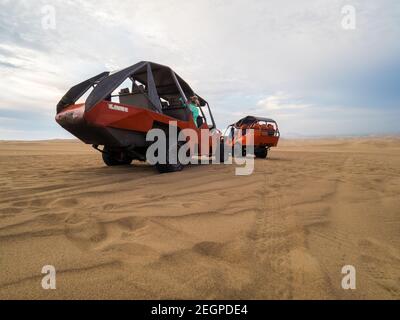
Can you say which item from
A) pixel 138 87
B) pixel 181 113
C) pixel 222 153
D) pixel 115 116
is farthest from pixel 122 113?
pixel 222 153

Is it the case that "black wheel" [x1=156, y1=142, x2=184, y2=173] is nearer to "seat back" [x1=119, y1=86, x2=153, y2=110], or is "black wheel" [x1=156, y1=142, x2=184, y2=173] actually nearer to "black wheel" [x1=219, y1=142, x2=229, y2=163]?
"seat back" [x1=119, y1=86, x2=153, y2=110]

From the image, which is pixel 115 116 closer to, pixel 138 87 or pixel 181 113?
pixel 138 87

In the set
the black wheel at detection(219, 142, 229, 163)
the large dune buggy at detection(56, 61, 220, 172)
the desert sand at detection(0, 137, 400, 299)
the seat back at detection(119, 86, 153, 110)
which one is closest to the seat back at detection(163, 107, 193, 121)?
the large dune buggy at detection(56, 61, 220, 172)

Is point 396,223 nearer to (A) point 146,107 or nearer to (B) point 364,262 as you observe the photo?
(B) point 364,262

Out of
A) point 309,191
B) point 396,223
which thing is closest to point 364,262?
point 396,223

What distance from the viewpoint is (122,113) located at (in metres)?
5.24

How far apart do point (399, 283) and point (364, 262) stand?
10.9 inches

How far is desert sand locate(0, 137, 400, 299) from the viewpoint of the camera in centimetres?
174

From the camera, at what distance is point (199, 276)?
1.86 metres

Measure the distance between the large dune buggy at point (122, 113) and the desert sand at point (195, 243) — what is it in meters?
1.40

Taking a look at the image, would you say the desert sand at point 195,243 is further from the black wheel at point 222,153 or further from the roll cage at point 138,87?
the black wheel at point 222,153

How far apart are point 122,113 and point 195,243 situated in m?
3.61

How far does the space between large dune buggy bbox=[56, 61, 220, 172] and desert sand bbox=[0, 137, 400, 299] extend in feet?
4.60
